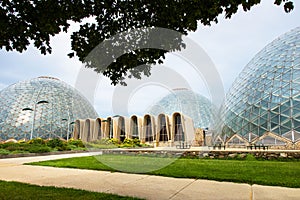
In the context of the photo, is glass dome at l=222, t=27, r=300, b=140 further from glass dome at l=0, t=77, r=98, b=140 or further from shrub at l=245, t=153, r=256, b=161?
glass dome at l=0, t=77, r=98, b=140

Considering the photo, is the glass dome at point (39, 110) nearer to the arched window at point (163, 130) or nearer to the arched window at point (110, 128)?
the arched window at point (110, 128)

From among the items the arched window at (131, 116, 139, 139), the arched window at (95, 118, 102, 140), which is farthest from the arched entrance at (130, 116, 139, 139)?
the arched window at (95, 118, 102, 140)

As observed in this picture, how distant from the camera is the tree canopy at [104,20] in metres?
4.32

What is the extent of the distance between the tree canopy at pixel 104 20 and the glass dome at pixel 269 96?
20240 mm

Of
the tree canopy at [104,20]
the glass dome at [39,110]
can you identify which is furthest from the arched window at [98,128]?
the tree canopy at [104,20]

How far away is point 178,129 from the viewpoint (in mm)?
44656

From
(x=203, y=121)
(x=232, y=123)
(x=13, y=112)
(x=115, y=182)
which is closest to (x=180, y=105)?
(x=203, y=121)

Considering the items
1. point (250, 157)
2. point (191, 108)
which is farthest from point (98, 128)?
point (250, 157)

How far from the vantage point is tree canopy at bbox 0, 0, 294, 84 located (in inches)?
170

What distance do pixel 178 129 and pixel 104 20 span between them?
40645 millimetres

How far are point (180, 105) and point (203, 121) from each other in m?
7.67

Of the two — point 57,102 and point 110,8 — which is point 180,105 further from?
point 110,8

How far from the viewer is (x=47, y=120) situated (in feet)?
166

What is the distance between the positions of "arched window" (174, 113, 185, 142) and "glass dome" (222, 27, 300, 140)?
16.7m
